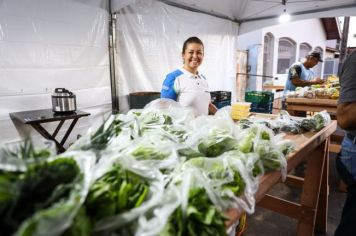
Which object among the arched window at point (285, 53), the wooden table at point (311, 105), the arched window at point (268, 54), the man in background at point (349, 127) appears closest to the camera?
the man in background at point (349, 127)

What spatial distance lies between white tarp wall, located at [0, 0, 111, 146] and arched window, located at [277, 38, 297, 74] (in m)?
8.53

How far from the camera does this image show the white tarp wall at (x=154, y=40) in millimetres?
3375

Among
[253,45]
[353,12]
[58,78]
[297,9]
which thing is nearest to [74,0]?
[58,78]

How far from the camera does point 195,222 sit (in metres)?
0.55

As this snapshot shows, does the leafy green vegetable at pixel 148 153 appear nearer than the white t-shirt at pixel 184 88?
Yes

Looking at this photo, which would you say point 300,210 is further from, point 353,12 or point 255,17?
point 255,17

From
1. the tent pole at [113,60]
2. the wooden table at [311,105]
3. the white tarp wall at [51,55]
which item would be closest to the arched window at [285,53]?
the wooden table at [311,105]

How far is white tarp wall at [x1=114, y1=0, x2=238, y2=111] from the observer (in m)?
3.38

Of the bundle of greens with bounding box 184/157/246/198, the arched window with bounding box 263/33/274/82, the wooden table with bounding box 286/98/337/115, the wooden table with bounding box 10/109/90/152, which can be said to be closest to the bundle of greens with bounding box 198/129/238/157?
the bundle of greens with bounding box 184/157/246/198

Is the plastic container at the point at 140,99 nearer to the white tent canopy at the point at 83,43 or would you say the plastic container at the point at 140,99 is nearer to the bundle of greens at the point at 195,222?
the white tent canopy at the point at 83,43

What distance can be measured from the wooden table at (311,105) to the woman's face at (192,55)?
6.23ft

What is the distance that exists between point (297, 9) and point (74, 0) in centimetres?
369

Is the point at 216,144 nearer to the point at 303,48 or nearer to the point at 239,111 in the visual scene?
the point at 239,111

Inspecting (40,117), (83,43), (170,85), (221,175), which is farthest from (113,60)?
(221,175)
